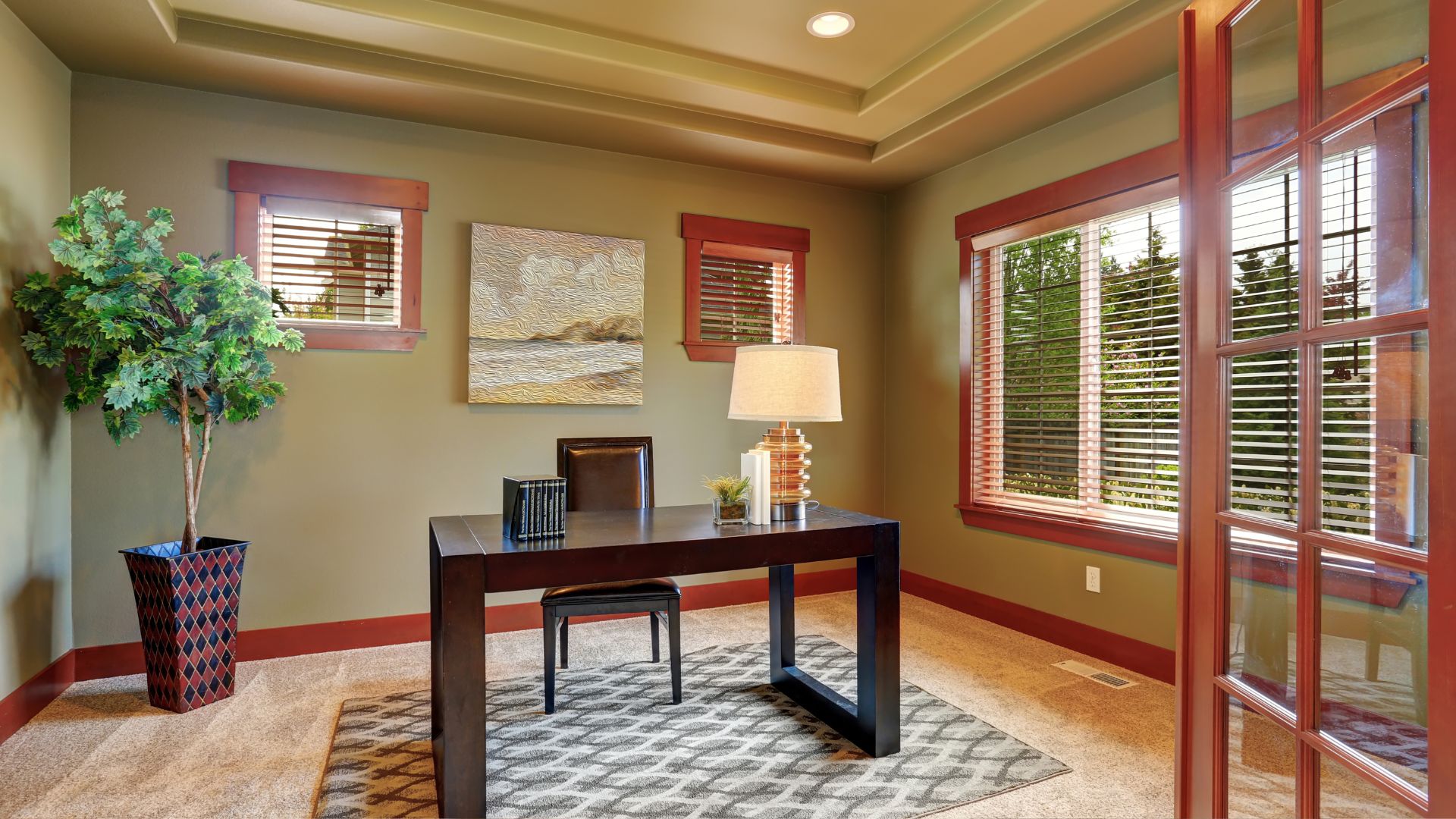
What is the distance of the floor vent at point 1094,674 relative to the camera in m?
2.98

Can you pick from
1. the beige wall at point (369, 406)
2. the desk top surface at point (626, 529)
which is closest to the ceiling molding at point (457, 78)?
the beige wall at point (369, 406)

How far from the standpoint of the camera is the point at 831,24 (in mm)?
2965

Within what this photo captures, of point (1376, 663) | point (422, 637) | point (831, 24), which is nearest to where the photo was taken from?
point (1376, 663)

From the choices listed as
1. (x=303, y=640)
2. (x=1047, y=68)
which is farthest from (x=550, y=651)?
(x=1047, y=68)

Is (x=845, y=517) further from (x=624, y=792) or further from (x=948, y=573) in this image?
(x=948, y=573)

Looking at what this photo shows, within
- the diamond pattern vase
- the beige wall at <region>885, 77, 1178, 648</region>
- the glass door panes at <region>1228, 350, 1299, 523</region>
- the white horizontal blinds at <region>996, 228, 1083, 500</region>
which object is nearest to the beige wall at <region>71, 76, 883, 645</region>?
the diamond pattern vase

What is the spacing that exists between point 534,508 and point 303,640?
1985 millimetres

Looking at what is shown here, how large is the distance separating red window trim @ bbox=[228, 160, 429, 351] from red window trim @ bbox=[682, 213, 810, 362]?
53.4 inches

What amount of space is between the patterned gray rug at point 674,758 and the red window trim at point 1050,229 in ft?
3.71

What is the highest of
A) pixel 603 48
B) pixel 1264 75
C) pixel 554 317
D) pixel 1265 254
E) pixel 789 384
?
pixel 603 48

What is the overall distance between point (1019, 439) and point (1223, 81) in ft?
8.08

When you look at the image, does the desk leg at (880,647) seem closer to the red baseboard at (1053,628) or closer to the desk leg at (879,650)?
the desk leg at (879,650)

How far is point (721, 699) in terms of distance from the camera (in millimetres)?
2754

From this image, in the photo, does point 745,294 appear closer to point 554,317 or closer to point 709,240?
point 709,240
